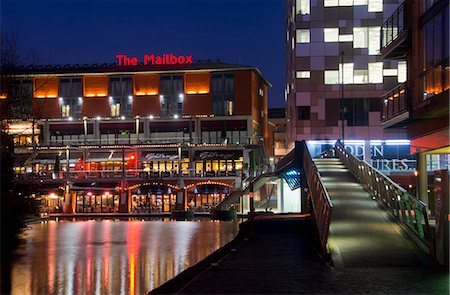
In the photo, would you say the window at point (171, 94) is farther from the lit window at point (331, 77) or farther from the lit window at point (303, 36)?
the lit window at point (331, 77)

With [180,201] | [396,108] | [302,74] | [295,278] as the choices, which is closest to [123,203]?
[180,201]

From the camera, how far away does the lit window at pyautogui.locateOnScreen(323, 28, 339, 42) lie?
239 ft

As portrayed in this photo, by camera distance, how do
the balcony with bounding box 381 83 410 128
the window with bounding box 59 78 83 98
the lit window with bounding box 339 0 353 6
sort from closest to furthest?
the balcony with bounding box 381 83 410 128 < the lit window with bounding box 339 0 353 6 < the window with bounding box 59 78 83 98

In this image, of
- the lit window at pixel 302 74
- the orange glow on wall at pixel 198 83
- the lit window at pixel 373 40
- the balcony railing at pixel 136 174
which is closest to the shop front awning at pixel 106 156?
the balcony railing at pixel 136 174

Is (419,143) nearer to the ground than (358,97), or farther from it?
nearer to the ground

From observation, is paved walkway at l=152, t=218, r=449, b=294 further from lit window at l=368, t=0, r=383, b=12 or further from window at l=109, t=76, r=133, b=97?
window at l=109, t=76, r=133, b=97

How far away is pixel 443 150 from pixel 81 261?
15.5 meters

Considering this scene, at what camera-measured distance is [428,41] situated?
88.5ft

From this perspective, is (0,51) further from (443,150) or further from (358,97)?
(358,97)

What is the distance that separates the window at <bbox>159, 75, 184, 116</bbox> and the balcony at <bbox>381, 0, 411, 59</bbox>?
52.4 meters

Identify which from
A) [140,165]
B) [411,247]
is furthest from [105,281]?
[140,165]

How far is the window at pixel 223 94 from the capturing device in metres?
86.9

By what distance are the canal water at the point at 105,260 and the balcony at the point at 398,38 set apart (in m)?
11.8

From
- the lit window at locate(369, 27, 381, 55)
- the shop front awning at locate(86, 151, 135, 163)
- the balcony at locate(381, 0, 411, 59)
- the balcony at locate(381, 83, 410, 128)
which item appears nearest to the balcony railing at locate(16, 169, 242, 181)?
the shop front awning at locate(86, 151, 135, 163)
